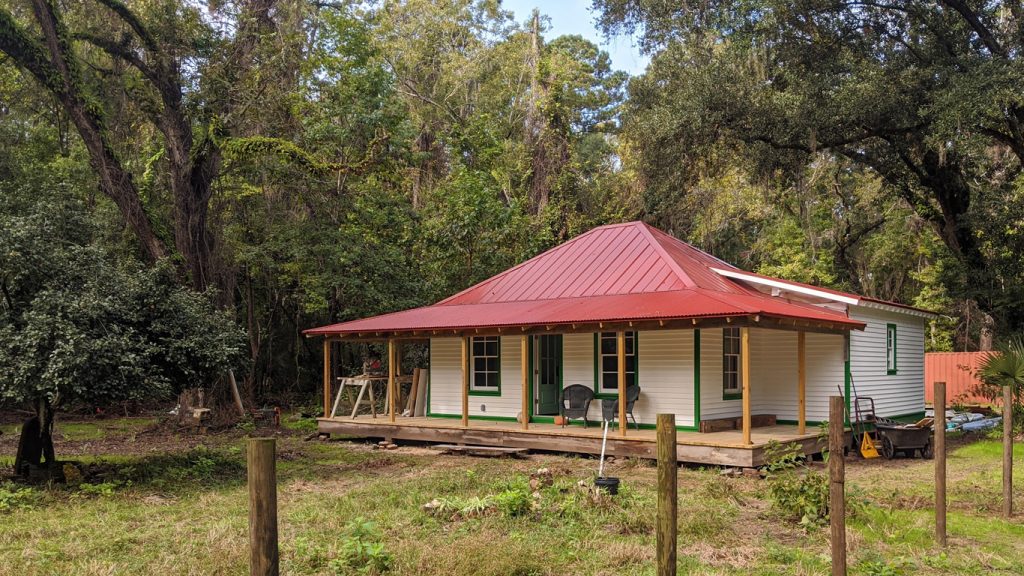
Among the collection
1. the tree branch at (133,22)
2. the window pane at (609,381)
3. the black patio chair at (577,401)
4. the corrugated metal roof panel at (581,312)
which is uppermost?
the tree branch at (133,22)

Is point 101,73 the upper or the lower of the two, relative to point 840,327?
upper

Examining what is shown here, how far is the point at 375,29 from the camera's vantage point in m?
35.4

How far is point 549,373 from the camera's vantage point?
1625cm

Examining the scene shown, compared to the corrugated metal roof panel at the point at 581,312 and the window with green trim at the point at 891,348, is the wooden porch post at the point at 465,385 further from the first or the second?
the window with green trim at the point at 891,348

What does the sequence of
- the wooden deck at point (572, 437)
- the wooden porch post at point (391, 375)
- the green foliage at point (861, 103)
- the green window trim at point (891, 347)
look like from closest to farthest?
the wooden deck at point (572, 437)
the green foliage at point (861, 103)
the wooden porch post at point (391, 375)
the green window trim at point (891, 347)

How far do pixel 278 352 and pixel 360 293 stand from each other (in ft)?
24.1

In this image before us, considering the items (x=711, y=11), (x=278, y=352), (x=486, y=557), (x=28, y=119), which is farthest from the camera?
(x=278, y=352)

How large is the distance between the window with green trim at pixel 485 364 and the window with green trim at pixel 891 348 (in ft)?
25.8

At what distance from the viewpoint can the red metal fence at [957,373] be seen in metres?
22.0

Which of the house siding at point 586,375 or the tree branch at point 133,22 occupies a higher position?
the tree branch at point 133,22

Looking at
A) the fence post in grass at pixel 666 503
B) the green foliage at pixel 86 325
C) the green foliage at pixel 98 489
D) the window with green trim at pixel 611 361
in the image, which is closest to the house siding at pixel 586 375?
the window with green trim at pixel 611 361

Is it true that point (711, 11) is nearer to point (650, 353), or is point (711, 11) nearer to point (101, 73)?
point (650, 353)

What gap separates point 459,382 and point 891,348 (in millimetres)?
8888

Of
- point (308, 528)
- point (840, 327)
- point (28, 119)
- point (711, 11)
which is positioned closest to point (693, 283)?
point (840, 327)
